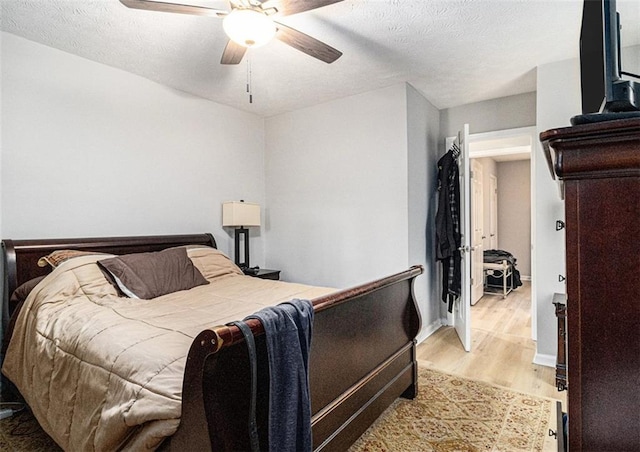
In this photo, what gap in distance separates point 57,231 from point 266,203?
2.27 metres

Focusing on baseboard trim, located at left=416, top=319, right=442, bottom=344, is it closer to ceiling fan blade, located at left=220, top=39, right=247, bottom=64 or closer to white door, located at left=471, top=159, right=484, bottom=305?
white door, located at left=471, top=159, right=484, bottom=305

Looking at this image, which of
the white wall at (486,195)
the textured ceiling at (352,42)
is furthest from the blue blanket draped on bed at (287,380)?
the white wall at (486,195)

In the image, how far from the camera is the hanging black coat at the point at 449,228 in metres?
3.65

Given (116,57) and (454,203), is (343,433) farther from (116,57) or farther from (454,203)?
(116,57)

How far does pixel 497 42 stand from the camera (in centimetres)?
263

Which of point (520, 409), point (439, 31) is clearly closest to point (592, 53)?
point (439, 31)

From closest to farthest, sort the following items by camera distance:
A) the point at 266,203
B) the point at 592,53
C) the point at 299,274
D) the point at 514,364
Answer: the point at 592,53
the point at 514,364
the point at 299,274
the point at 266,203

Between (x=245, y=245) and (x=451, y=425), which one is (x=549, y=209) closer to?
(x=451, y=425)

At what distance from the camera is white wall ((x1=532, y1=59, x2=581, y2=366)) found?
2936 millimetres

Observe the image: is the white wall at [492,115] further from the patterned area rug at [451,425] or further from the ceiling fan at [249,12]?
the ceiling fan at [249,12]

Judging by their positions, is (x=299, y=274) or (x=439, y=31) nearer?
(x=439, y=31)

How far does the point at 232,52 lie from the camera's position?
2273 millimetres

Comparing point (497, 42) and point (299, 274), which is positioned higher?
point (497, 42)

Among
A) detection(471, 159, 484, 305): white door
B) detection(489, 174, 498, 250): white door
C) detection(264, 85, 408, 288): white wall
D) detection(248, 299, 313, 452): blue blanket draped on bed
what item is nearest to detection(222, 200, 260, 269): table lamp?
detection(264, 85, 408, 288): white wall
